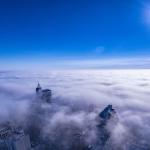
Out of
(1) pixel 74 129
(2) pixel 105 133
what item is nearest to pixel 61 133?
(1) pixel 74 129

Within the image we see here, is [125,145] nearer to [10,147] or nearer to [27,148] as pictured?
[27,148]

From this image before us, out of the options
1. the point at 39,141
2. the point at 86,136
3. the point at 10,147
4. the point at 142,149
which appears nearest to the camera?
the point at 10,147

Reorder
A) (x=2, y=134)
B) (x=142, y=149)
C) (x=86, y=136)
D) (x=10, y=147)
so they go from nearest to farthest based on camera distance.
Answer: (x=10, y=147) < (x=2, y=134) < (x=142, y=149) < (x=86, y=136)

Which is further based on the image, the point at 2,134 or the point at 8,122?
the point at 8,122

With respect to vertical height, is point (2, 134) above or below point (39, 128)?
above

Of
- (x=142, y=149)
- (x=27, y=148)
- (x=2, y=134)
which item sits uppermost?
(x=2, y=134)

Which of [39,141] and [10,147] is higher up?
[10,147]

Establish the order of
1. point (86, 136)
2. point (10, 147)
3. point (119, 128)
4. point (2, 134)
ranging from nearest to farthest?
point (10, 147) < point (2, 134) < point (86, 136) < point (119, 128)

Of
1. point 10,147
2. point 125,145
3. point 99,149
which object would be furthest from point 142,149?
point 10,147

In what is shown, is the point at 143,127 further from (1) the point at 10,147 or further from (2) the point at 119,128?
(1) the point at 10,147
